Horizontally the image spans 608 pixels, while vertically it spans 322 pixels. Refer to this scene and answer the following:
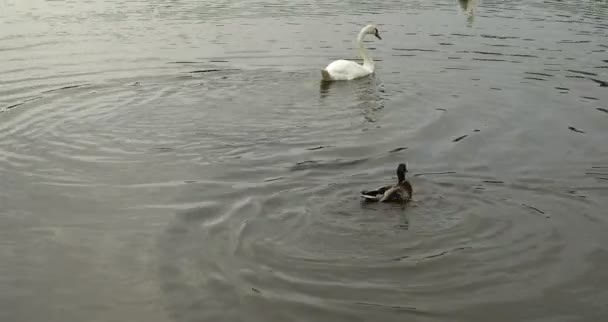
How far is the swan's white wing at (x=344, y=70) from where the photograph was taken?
51.9 ft

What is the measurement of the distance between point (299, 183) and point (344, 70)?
22.6 ft

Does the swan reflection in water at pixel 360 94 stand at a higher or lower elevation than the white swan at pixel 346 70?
lower

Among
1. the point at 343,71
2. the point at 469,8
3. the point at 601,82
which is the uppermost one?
the point at 469,8

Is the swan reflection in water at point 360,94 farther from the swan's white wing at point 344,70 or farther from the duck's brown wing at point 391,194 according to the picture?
the duck's brown wing at point 391,194

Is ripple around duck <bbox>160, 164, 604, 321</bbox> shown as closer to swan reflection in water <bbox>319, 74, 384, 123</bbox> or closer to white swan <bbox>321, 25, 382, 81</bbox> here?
swan reflection in water <bbox>319, 74, 384, 123</bbox>

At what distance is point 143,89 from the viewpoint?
1499 centimetres

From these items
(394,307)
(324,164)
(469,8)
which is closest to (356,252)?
(394,307)

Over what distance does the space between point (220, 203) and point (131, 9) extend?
19.6 meters

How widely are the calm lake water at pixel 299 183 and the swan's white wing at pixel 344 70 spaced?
328mm

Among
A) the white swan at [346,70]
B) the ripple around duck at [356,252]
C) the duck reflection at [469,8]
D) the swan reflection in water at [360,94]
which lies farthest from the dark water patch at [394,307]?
the duck reflection at [469,8]

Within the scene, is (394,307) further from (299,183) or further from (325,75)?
(325,75)

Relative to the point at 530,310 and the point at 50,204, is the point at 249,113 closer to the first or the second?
the point at 50,204

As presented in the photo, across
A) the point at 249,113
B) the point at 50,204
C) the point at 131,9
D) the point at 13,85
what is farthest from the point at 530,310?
the point at 131,9

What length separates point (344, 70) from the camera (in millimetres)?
16062
